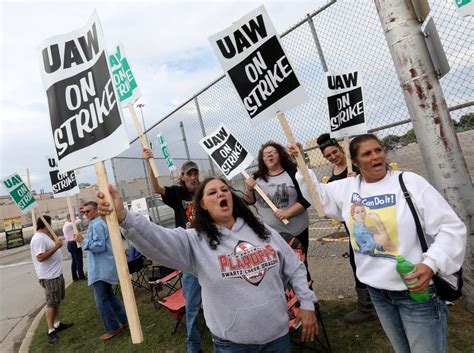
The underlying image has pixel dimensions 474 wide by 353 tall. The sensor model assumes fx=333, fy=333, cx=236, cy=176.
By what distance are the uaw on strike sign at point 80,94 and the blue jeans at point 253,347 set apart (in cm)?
128

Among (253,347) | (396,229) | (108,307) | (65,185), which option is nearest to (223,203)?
(253,347)

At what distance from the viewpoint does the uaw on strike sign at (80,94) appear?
1.95 metres

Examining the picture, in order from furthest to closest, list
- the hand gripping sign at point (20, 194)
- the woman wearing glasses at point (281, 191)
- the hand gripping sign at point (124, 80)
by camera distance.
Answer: the hand gripping sign at point (20, 194) → the hand gripping sign at point (124, 80) → the woman wearing glasses at point (281, 191)

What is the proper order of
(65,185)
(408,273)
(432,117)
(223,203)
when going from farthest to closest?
(65,185)
(432,117)
(223,203)
(408,273)

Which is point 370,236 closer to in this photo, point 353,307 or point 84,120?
point 84,120

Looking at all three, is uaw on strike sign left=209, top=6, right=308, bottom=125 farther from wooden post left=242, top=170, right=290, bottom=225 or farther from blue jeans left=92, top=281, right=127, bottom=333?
blue jeans left=92, top=281, right=127, bottom=333

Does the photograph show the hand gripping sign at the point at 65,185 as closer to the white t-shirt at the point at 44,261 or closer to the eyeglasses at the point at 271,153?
the white t-shirt at the point at 44,261

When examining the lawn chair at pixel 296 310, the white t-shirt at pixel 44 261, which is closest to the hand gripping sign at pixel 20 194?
the white t-shirt at pixel 44 261

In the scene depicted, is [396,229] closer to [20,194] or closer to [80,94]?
[80,94]

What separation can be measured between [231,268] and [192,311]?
1916 millimetres

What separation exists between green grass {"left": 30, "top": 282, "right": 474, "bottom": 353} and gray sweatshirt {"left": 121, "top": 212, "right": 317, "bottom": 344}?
64.7 inches

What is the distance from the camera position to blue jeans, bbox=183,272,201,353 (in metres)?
3.54

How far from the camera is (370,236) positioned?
195cm

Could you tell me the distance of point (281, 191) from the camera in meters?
3.55
